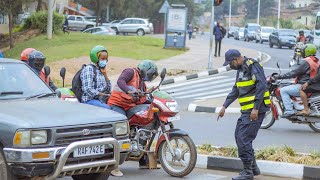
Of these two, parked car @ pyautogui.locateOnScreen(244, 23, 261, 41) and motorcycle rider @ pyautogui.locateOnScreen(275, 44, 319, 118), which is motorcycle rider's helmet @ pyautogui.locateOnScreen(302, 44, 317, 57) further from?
parked car @ pyautogui.locateOnScreen(244, 23, 261, 41)

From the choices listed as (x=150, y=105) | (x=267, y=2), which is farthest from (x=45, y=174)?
(x=267, y=2)

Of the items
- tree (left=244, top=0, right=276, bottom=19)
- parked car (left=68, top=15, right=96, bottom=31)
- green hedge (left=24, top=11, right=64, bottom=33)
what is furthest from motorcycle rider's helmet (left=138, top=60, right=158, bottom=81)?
tree (left=244, top=0, right=276, bottom=19)

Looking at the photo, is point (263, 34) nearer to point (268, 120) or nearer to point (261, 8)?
point (268, 120)

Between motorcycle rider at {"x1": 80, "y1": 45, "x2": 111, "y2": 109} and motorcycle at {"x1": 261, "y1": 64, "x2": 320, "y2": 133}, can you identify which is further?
motorcycle at {"x1": 261, "y1": 64, "x2": 320, "y2": 133}

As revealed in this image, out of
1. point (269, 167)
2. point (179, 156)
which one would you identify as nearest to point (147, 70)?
point (179, 156)

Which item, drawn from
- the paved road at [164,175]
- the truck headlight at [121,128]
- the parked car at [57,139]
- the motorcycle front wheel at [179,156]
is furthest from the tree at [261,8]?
the parked car at [57,139]

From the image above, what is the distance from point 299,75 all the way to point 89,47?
20441 mm

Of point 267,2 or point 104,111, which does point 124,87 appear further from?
point 267,2

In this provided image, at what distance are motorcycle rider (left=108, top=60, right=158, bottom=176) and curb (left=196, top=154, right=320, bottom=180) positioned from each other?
1278mm

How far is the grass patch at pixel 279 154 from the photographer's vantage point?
8414 millimetres

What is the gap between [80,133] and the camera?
6.43m

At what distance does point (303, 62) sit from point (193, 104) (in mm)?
5004

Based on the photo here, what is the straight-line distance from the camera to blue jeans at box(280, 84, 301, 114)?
11953 millimetres

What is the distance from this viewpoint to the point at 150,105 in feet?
26.7
